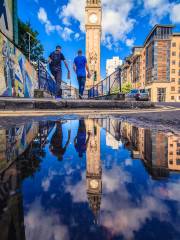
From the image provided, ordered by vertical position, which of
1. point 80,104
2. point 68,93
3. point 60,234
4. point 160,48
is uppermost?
point 160,48

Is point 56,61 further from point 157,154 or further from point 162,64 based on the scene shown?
point 162,64

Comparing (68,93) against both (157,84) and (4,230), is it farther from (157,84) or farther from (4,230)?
(157,84)

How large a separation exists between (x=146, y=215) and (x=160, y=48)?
57725mm

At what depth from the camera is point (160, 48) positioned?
51.5 meters

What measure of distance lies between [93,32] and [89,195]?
172 feet

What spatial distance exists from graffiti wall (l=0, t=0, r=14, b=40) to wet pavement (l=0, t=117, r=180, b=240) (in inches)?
508

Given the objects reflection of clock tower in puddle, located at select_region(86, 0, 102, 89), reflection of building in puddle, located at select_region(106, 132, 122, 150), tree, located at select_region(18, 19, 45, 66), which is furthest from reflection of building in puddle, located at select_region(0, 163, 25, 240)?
reflection of clock tower in puddle, located at select_region(86, 0, 102, 89)

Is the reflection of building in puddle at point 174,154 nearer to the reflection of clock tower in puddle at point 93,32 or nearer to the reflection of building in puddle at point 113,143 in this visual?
the reflection of building in puddle at point 113,143

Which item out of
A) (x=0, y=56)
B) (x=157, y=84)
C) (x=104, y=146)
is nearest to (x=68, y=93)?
(x=0, y=56)

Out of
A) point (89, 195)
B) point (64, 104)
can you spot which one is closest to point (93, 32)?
point (64, 104)

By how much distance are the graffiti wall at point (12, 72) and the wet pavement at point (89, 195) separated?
1019 cm

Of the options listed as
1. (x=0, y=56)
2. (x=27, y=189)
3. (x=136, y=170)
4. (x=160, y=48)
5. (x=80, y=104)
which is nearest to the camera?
(x=27, y=189)

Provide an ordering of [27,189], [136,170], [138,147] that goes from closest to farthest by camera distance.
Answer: [27,189] → [136,170] → [138,147]

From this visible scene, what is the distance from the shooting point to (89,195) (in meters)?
0.86
